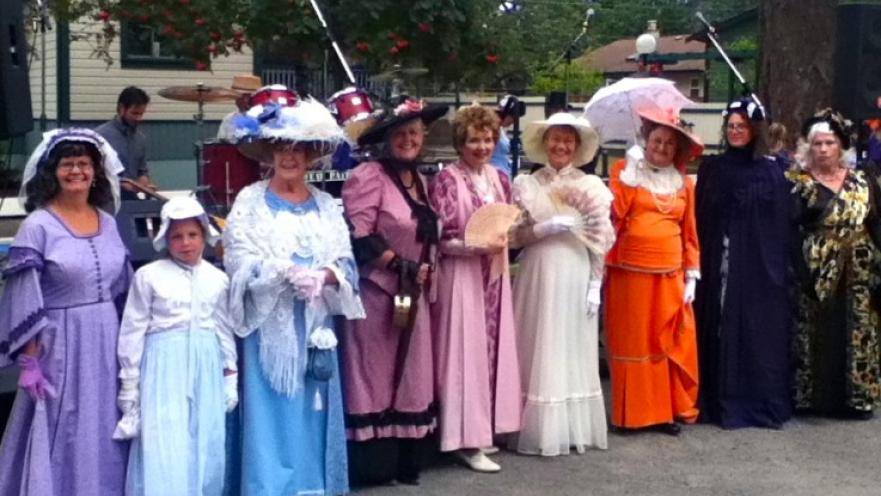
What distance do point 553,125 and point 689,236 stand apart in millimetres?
1054

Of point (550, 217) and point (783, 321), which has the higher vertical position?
point (550, 217)

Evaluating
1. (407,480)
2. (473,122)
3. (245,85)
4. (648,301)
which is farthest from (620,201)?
(245,85)

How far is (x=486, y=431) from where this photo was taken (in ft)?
19.0

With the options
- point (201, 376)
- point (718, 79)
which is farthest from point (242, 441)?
Result: point (718, 79)

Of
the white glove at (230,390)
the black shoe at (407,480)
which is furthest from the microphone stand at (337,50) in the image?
the white glove at (230,390)

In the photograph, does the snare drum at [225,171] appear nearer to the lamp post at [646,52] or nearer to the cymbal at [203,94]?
the cymbal at [203,94]

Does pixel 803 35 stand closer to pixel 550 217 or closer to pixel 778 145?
pixel 778 145

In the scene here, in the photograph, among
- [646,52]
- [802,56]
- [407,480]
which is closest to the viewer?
[407,480]

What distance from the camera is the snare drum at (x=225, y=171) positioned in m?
7.27

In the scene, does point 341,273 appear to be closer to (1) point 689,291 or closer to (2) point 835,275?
(1) point 689,291

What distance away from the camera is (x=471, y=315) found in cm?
571

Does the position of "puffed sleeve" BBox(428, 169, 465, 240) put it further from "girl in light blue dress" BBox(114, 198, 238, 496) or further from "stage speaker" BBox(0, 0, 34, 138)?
"stage speaker" BBox(0, 0, 34, 138)

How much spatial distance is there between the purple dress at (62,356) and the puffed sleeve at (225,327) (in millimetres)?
408

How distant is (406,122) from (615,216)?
153cm
